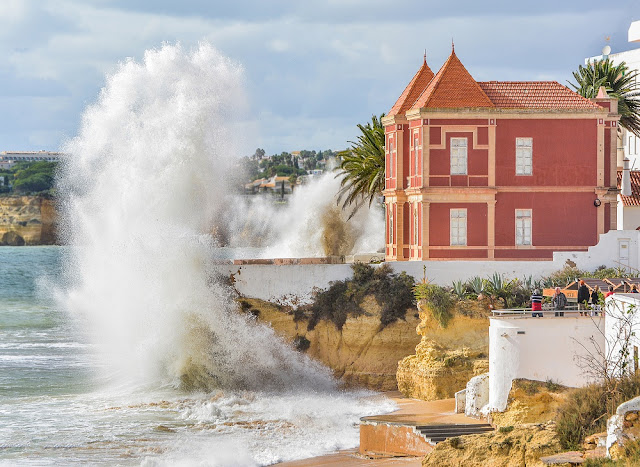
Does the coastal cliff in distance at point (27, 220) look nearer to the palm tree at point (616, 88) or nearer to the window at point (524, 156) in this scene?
the palm tree at point (616, 88)

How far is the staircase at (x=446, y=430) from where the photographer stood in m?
26.7

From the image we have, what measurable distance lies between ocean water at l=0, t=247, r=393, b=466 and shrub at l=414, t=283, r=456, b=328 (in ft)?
8.91

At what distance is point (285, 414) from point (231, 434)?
2.20 metres

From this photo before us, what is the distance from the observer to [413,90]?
41.8 meters

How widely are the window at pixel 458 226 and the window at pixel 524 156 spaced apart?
2265mm

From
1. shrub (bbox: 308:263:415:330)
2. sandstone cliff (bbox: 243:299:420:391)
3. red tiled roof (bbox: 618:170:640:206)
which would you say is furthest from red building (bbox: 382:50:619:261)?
red tiled roof (bbox: 618:170:640:206)

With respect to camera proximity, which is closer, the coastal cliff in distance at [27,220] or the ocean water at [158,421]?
the ocean water at [158,421]

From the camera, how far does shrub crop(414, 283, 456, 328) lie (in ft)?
112

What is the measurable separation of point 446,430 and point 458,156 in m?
13.3

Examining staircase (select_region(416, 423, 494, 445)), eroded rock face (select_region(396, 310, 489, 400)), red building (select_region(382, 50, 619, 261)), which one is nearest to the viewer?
staircase (select_region(416, 423, 494, 445))

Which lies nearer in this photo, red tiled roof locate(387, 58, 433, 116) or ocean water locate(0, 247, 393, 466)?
ocean water locate(0, 247, 393, 466)

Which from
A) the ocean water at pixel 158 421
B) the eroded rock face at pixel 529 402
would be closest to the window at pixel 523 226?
the ocean water at pixel 158 421

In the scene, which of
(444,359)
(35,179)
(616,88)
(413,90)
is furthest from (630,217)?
(35,179)

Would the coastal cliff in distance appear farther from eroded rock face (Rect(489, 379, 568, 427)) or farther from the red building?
eroded rock face (Rect(489, 379, 568, 427))
